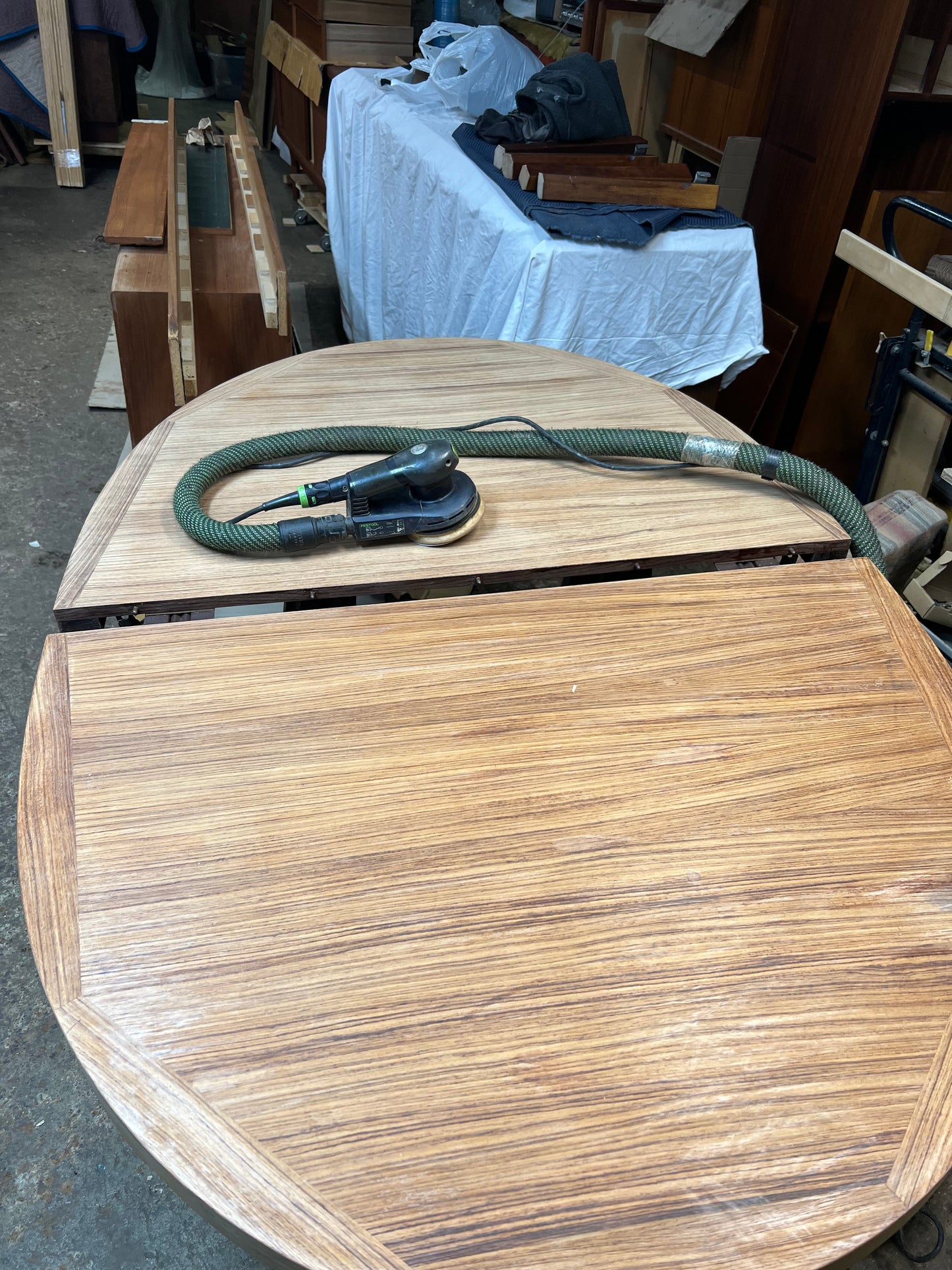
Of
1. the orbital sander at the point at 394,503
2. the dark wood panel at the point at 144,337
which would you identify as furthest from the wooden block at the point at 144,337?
the orbital sander at the point at 394,503

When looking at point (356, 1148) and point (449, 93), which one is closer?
point (356, 1148)

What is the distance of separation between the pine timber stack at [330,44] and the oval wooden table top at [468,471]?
305cm

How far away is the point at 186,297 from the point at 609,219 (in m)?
0.98

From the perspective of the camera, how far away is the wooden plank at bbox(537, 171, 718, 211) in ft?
7.00

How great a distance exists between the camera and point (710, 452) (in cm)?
115

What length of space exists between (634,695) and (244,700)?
0.37 metres

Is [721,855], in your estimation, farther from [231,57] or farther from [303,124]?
[231,57]

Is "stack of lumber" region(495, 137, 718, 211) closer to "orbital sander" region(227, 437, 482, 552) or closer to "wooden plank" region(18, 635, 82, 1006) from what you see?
"orbital sander" region(227, 437, 482, 552)

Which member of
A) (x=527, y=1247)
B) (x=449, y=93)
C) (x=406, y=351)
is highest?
(x=449, y=93)

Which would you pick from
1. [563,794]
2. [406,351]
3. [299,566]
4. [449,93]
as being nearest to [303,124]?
[449,93]

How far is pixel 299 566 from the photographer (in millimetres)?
979

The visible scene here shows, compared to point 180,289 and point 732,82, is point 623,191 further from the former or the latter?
point 180,289

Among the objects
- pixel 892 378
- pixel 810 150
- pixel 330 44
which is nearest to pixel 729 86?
pixel 810 150

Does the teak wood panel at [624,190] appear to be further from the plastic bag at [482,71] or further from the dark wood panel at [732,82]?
the plastic bag at [482,71]
